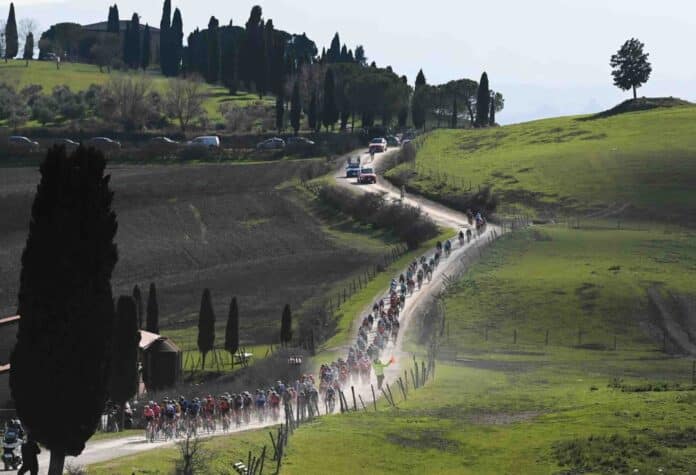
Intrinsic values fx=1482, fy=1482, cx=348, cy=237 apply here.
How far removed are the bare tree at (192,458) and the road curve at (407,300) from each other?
218cm

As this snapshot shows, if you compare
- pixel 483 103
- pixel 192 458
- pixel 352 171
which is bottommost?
pixel 352 171

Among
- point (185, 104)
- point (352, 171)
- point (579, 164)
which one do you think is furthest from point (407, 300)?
point (185, 104)

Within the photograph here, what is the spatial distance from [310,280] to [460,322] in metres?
25.6

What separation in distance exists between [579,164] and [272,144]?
4040cm

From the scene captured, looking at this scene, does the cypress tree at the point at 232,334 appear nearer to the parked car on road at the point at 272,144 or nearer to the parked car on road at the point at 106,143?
the parked car on road at the point at 106,143

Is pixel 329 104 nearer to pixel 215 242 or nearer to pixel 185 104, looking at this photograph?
pixel 185 104

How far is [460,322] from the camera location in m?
72.9

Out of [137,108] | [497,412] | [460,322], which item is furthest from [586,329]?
[137,108]

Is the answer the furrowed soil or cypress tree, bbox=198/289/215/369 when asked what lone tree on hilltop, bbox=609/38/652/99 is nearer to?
the furrowed soil

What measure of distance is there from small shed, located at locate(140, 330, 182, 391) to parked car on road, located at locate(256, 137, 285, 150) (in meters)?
102

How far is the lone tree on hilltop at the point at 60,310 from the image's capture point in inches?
1320

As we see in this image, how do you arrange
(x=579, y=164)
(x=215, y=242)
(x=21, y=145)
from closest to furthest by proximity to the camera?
(x=215, y=242), (x=579, y=164), (x=21, y=145)

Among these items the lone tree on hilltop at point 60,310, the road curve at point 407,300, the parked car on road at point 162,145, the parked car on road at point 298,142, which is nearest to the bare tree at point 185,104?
the parked car on road at point 162,145

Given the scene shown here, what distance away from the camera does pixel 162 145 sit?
164 m
